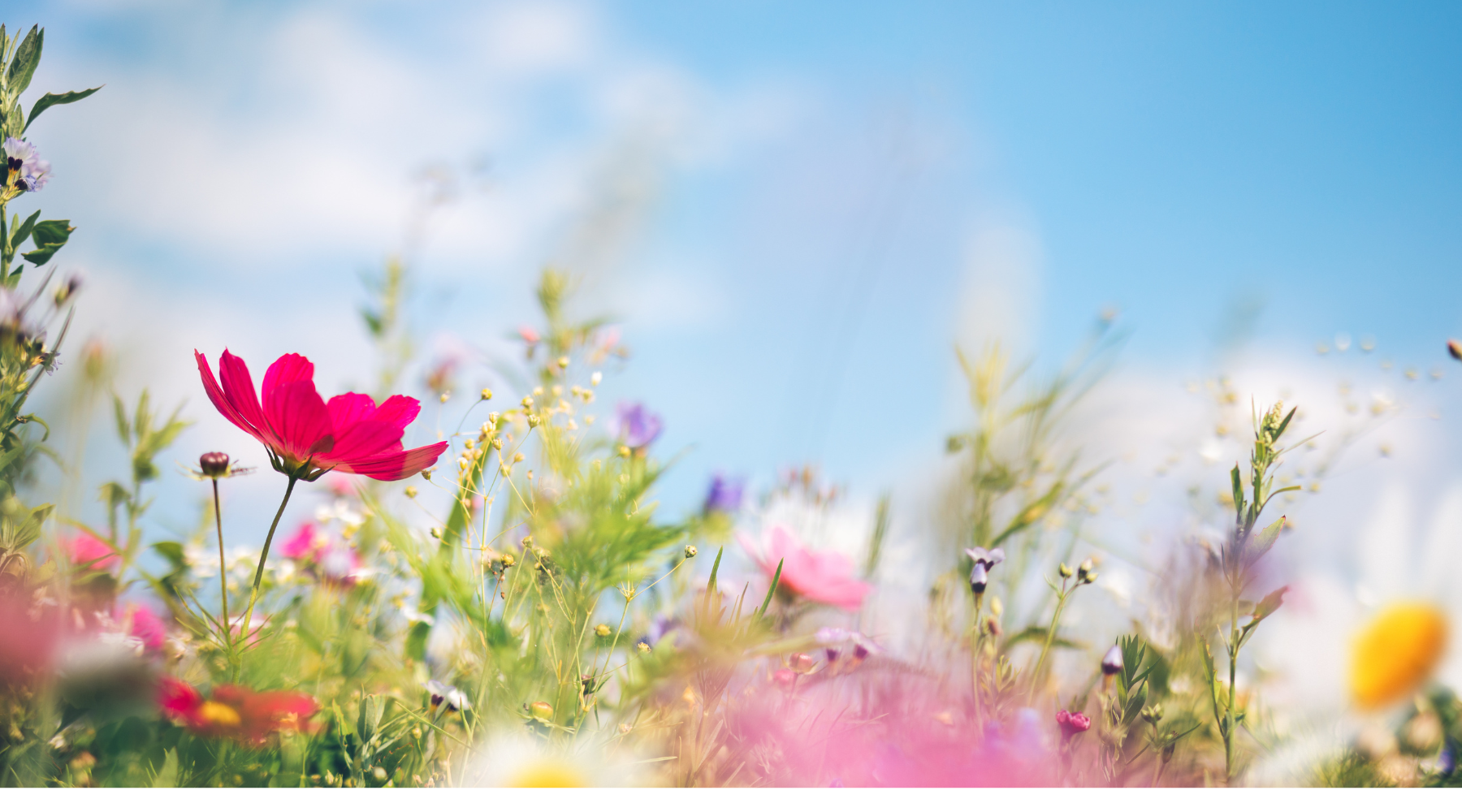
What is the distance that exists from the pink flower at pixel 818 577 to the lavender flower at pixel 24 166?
1.18ft

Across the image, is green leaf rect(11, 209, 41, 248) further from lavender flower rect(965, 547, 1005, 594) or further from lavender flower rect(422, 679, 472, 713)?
lavender flower rect(965, 547, 1005, 594)

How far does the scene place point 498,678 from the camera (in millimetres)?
328

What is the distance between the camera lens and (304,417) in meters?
0.28

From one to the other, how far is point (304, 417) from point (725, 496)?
241 millimetres

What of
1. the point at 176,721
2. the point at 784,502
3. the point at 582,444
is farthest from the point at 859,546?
the point at 176,721

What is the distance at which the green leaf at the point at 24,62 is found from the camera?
0.31 metres

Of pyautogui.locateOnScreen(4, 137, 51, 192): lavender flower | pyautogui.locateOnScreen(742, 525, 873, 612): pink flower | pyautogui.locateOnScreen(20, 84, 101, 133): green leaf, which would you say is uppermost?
pyautogui.locateOnScreen(20, 84, 101, 133): green leaf

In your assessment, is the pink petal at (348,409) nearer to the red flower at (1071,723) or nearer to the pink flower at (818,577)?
the pink flower at (818,577)

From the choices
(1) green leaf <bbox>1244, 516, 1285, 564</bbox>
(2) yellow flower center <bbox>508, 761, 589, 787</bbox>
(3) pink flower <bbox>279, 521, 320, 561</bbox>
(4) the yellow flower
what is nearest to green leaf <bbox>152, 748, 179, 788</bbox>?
(2) yellow flower center <bbox>508, 761, 589, 787</bbox>

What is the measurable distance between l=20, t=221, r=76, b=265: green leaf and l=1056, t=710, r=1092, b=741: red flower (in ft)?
1.50

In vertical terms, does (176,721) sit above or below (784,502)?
below

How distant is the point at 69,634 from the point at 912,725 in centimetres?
37

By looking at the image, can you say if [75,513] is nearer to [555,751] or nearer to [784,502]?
[555,751]

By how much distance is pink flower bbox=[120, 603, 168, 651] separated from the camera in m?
0.37
